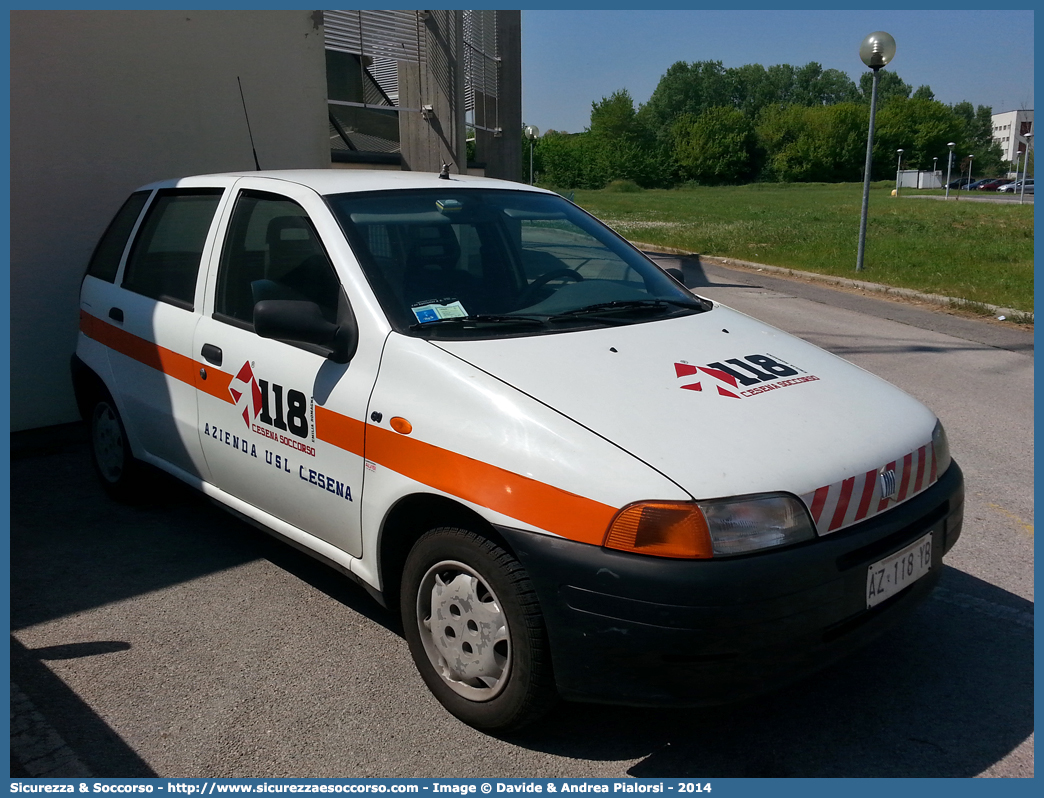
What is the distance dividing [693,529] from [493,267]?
5.34ft

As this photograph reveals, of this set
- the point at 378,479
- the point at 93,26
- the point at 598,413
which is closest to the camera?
the point at 598,413

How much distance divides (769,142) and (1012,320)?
343ft

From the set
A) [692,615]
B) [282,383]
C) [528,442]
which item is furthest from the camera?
[282,383]

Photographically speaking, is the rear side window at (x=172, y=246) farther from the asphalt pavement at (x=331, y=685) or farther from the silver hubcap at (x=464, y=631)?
the silver hubcap at (x=464, y=631)

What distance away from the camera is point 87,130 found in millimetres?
6379

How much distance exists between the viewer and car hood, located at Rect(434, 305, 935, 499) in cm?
268

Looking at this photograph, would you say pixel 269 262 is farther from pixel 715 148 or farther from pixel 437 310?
pixel 715 148

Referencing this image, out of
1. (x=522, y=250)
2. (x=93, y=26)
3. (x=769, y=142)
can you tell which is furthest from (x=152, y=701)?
(x=769, y=142)

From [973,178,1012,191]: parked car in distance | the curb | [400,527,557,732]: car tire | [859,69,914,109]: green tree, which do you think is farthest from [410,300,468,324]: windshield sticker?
[859,69,914,109]: green tree

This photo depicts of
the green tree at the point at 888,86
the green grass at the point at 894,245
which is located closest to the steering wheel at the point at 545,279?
→ the green grass at the point at 894,245

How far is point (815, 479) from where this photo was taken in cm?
269

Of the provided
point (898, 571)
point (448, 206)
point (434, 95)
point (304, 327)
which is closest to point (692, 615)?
point (898, 571)

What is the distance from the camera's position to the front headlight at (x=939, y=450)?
10.4 ft

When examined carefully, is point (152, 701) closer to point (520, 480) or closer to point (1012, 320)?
point (520, 480)
